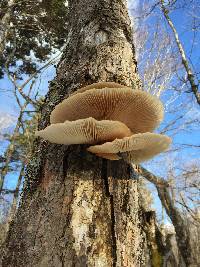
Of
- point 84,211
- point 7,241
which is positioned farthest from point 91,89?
point 7,241

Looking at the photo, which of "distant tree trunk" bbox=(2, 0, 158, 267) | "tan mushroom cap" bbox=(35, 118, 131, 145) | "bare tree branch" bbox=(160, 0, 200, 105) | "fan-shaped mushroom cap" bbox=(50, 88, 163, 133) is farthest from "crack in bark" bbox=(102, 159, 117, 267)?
"bare tree branch" bbox=(160, 0, 200, 105)

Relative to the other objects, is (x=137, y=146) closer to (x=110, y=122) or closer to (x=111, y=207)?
(x=110, y=122)

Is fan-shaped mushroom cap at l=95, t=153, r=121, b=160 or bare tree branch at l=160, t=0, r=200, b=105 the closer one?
fan-shaped mushroom cap at l=95, t=153, r=121, b=160

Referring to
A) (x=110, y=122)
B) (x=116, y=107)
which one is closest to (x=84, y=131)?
(x=110, y=122)

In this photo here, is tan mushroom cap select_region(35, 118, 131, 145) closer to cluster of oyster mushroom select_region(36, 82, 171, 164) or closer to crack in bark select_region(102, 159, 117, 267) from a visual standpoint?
cluster of oyster mushroom select_region(36, 82, 171, 164)

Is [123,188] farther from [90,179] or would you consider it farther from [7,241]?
[7,241]

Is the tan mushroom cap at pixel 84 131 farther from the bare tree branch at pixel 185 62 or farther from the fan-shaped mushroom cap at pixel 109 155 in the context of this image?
the bare tree branch at pixel 185 62

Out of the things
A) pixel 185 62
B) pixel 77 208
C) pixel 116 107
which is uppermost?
pixel 185 62
